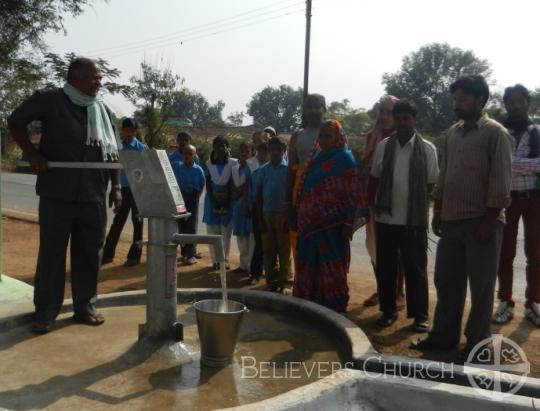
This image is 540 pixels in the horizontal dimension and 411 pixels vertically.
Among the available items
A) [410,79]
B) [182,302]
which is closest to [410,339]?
[182,302]

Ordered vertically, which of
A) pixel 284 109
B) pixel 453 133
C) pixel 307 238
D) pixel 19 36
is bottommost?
pixel 307 238

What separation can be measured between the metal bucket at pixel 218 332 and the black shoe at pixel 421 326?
164 centimetres

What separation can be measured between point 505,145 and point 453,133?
1.46 ft

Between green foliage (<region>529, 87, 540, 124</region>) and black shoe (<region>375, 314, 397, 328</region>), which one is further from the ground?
green foliage (<region>529, 87, 540, 124</region>)

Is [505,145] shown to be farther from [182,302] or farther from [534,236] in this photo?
[182,302]

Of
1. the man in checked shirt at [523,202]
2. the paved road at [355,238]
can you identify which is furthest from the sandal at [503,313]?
the paved road at [355,238]

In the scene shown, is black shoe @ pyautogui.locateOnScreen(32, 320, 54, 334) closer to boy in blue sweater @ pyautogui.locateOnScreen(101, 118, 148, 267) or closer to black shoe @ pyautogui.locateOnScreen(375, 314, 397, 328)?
black shoe @ pyautogui.locateOnScreen(375, 314, 397, 328)

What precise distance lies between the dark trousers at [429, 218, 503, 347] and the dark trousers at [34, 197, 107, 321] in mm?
2477

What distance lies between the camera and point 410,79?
5547 centimetres

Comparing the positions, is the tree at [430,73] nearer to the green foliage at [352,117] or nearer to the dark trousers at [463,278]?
the green foliage at [352,117]

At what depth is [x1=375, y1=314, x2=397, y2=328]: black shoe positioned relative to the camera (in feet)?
14.2

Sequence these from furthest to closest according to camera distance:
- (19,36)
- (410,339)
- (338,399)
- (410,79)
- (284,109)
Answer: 1. (284,109)
2. (410,79)
3. (19,36)
4. (410,339)
5. (338,399)

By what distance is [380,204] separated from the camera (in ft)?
14.2

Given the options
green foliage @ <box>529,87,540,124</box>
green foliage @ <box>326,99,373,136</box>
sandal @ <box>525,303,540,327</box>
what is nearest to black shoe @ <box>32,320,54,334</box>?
sandal @ <box>525,303,540,327</box>
